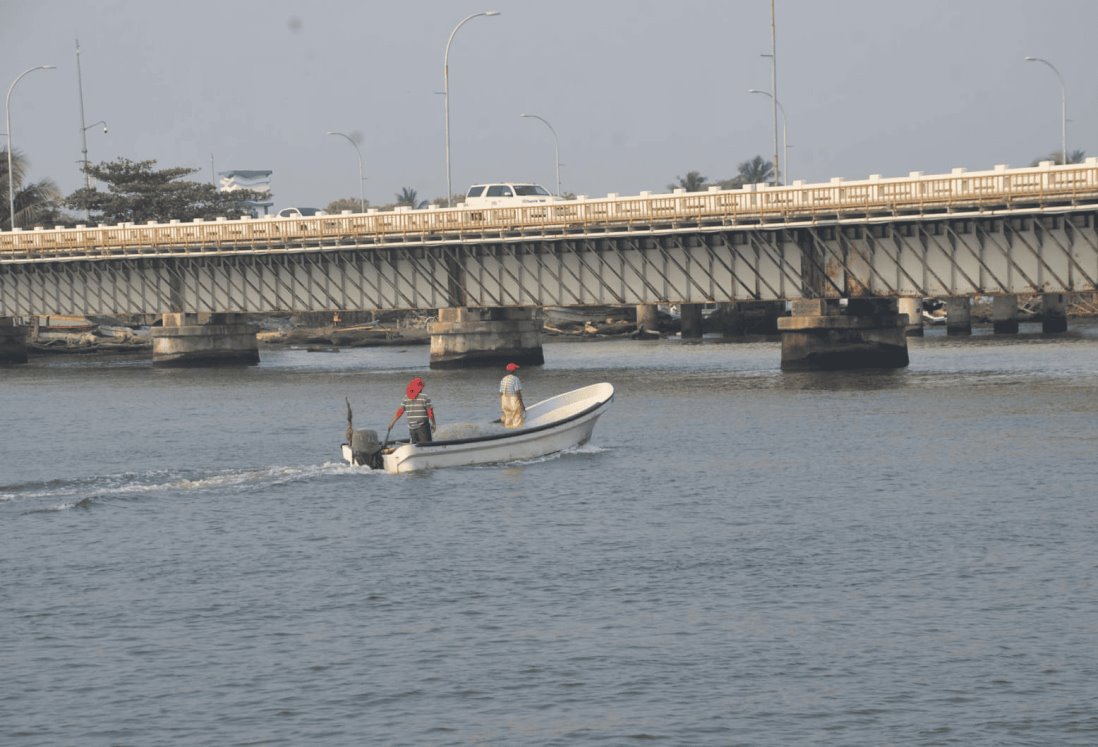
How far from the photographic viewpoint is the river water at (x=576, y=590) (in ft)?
69.7

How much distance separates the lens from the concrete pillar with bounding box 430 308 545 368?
292ft

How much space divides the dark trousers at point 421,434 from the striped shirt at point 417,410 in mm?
102

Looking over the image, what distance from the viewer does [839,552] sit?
30953 mm

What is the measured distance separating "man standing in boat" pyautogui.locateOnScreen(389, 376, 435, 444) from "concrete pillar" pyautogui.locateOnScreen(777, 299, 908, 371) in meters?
36.5

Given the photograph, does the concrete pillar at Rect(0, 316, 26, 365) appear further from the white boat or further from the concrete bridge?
the white boat

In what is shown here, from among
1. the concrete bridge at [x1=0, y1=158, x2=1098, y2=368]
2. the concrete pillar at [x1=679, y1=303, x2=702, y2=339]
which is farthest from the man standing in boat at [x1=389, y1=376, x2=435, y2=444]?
the concrete pillar at [x1=679, y1=303, x2=702, y2=339]

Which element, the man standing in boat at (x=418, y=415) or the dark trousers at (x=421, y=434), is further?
the dark trousers at (x=421, y=434)

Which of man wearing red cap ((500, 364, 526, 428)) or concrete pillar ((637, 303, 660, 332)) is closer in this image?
man wearing red cap ((500, 364, 526, 428))

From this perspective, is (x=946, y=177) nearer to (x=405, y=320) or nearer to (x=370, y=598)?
(x=370, y=598)

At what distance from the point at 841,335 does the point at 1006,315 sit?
181 ft

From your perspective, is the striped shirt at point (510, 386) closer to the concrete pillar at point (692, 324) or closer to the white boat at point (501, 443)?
the white boat at point (501, 443)

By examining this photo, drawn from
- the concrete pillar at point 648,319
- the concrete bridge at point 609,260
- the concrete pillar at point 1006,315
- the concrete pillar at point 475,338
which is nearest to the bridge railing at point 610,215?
the concrete bridge at point 609,260

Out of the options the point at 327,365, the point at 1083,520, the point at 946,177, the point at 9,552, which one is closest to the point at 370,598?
the point at 9,552

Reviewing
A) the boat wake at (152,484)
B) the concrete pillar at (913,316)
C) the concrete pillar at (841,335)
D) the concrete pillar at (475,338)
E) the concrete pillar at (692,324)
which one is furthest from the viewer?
the concrete pillar at (692,324)
